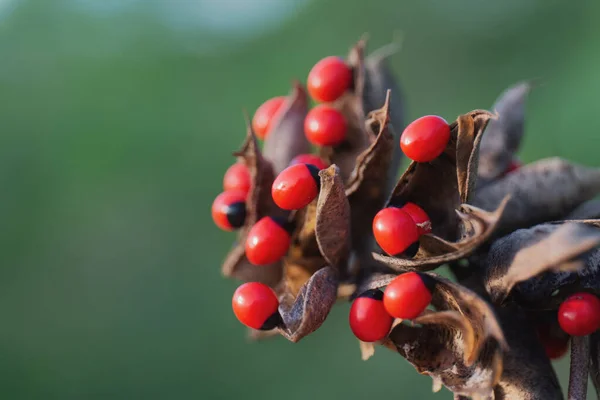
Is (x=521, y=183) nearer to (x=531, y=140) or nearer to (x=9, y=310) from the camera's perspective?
(x=531, y=140)

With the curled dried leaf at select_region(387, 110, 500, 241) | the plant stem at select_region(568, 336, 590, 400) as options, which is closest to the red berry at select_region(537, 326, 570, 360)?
the plant stem at select_region(568, 336, 590, 400)

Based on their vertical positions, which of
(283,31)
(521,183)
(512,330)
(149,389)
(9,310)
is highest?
(283,31)

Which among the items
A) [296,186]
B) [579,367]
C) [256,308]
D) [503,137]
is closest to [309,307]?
[256,308]

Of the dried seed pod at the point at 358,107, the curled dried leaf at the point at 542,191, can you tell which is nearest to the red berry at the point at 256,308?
the dried seed pod at the point at 358,107

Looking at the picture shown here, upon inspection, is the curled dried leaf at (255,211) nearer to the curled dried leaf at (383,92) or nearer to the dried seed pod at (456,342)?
the curled dried leaf at (383,92)

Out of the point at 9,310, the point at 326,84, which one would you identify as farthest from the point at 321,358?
the point at 326,84

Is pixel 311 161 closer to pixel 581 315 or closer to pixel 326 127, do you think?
pixel 326 127

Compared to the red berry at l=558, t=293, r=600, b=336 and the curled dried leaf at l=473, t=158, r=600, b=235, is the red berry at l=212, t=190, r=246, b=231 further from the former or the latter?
the red berry at l=558, t=293, r=600, b=336
